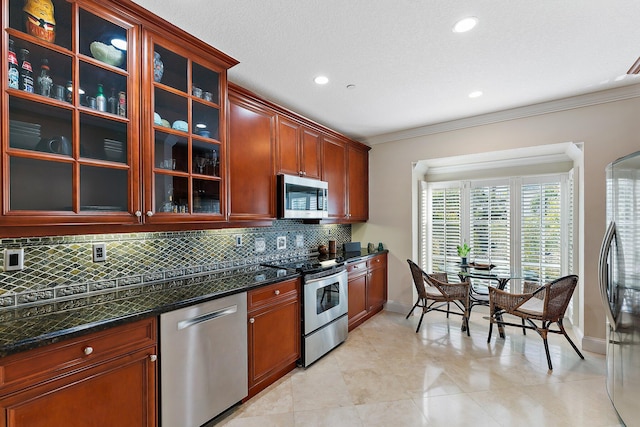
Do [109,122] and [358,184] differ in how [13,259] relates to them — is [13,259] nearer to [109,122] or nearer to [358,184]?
[109,122]

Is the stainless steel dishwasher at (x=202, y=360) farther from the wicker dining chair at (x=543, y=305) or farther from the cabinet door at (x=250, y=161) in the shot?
the wicker dining chair at (x=543, y=305)

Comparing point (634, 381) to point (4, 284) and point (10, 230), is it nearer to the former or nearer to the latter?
point (10, 230)

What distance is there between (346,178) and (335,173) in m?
0.28

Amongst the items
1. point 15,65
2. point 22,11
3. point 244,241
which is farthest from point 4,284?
point 244,241

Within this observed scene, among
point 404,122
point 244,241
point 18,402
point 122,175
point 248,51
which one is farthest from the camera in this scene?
point 404,122

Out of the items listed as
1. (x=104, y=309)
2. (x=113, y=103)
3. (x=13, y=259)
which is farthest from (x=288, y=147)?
(x=13, y=259)

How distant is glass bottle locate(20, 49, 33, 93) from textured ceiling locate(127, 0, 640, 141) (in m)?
0.68

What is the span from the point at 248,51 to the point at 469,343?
3.60 meters

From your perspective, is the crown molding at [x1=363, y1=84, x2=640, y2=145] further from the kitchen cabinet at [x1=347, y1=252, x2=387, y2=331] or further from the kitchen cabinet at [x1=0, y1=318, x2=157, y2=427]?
the kitchen cabinet at [x1=0, y1=318, x2=157, y2=427]

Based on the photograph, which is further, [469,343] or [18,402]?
[469,343]

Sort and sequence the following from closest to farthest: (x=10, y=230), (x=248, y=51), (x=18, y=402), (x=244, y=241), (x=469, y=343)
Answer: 1. (x=18, y=402)
2. (x=10, y=230)
3. (x=248, y=51)
4. (x=244, y=241)
5. (x=469, y=343)

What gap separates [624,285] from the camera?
1.81m

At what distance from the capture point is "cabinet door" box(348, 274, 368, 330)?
353 centimetres

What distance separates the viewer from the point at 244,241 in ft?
9.55
